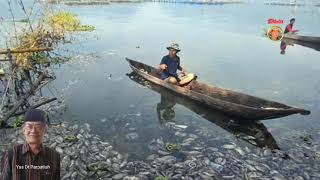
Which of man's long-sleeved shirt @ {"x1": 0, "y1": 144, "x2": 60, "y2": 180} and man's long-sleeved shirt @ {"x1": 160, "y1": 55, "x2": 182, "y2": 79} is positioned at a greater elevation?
man's long-sleeved shirt @ {"x1": 0, "y1": 144, "x2": 60, "y2": 180}

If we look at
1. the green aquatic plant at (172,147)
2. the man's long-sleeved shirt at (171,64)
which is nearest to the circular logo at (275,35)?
the man's long-sleeved shirt at (171,64)

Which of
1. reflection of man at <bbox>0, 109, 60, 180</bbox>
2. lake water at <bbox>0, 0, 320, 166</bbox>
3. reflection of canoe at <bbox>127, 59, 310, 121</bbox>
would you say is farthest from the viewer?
lake water at <bbox>0, 0, 320, 166</bbox>

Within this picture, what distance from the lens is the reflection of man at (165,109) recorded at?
1426cm

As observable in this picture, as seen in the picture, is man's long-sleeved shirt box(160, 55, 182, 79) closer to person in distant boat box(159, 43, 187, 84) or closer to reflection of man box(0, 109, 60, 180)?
person in distant boat box(159, 43, 187, 84)

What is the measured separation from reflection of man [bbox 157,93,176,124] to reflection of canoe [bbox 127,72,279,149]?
116 mm

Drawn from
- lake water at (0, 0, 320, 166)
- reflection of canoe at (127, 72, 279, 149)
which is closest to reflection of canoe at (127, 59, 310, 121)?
reflection of canoe at (127, 72, 279, 149)

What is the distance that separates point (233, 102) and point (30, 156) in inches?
452

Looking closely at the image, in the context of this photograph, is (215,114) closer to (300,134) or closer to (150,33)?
(300,134)

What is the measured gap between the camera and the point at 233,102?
14.4 metres

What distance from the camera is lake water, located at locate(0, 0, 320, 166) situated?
12.7m

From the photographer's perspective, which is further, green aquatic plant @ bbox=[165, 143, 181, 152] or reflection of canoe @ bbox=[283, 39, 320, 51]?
reflection of canoe @ bbox=[283, 39, 320, 51]

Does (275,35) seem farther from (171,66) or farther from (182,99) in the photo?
(182,99)

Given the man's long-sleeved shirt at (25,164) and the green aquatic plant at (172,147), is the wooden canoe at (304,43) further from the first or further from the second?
the man's long-sleeved shirt at (25,164)

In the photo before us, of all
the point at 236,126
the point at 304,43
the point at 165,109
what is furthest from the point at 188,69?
the point at 304,43
